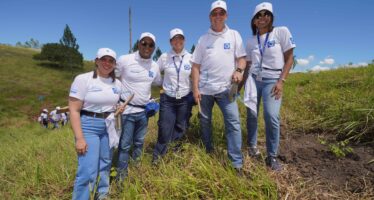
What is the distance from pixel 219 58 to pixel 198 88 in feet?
1.53

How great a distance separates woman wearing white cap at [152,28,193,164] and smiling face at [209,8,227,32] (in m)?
0.60

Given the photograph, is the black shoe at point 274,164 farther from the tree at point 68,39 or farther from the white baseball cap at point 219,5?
the tree at point 68,39

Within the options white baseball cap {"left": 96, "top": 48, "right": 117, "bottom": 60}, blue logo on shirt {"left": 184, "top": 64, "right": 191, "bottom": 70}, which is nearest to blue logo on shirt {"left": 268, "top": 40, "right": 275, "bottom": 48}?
blue logo on shirt {"left": 184, "top": 64, "right": 191, "bottom": 70}

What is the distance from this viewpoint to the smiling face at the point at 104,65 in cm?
334

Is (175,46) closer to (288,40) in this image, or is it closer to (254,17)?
(254,17)

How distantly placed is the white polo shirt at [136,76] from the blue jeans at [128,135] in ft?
0.32

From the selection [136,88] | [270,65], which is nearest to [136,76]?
[136,88]

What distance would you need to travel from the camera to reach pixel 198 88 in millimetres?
3617

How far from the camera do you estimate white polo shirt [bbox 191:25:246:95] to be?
3.42m

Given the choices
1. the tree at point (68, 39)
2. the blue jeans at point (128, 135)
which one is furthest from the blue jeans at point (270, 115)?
the tree at point (68, 39)

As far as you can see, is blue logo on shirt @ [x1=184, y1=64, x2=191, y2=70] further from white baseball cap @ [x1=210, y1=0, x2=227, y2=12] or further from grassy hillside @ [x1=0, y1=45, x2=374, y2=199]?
grassy hillside @ [x1=0, y1=45, x2=374, y2=199]

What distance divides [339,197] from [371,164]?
694 millimetres

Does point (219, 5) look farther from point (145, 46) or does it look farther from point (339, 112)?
point (339, 112)

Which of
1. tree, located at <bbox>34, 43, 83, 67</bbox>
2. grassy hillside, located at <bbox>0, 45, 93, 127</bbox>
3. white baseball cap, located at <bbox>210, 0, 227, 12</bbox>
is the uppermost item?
tree, located at <bbox>34, 43, 83, 67</bbox>
